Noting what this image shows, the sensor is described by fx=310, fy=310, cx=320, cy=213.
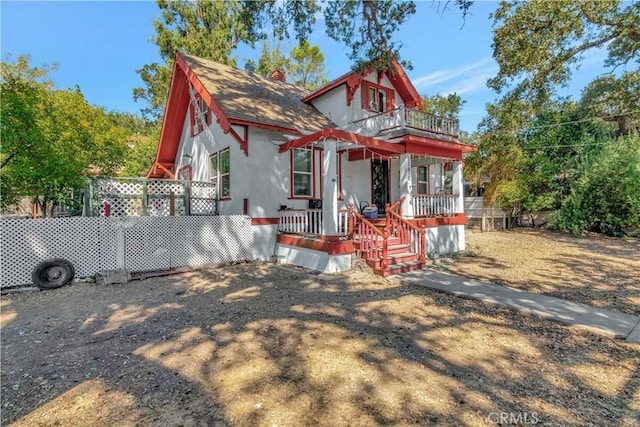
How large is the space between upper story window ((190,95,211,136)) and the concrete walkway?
29.9 feet

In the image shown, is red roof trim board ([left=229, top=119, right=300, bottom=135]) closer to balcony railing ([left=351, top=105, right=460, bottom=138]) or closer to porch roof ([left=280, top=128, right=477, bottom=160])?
porch roof ([left=280, top=128, right=477, bottom=160])

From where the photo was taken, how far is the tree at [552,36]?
9852mm

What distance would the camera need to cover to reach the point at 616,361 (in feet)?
11.0

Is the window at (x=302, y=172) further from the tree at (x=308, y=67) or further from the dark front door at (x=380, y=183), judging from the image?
the tree at (x=308, y=67)

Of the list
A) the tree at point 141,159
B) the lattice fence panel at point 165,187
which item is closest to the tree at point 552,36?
the lattice fence panel at point 165,187

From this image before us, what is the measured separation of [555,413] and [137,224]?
8.31 m

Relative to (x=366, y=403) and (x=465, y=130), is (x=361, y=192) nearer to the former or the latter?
(x=366, y=403)

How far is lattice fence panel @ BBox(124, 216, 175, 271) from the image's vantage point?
752 centimetres

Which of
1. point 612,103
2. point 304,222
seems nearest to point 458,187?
point 304,222

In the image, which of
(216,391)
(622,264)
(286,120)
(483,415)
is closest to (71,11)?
(286,120)

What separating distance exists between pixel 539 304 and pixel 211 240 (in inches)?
295

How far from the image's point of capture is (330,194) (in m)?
7.51

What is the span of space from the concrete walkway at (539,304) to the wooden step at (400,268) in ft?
0.62

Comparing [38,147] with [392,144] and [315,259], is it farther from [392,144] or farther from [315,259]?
[392,144]
